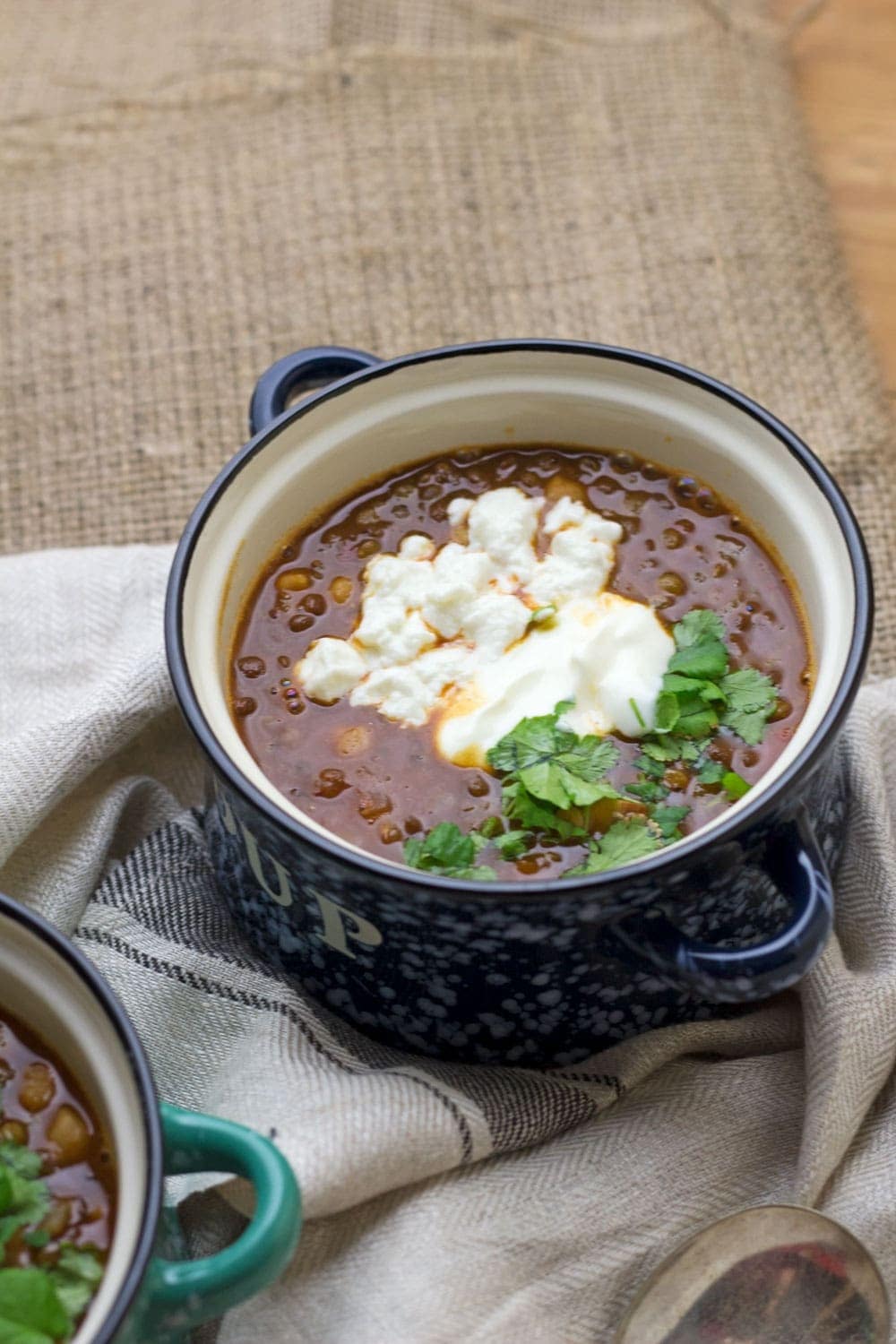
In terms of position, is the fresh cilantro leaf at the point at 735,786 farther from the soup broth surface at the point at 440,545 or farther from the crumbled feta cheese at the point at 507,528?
the crumbled feta cheese at the point at 507,528

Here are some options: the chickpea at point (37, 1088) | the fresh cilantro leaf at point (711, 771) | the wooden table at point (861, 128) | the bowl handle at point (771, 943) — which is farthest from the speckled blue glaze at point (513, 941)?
the wooden table at point (861, 128)

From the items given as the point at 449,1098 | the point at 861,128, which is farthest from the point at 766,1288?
the point at 861,128

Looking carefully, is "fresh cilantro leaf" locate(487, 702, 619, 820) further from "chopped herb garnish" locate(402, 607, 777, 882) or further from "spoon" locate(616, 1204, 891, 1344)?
"spoon" locate(616, 1204, 891, 1344)

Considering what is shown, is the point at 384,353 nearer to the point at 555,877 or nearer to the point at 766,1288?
the point at 555,877

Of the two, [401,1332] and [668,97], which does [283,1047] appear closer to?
[401,1332]

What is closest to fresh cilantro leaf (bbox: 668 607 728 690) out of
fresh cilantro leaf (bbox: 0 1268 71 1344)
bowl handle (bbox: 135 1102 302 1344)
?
bowl handle (bbox: 135 1102 302 1344)

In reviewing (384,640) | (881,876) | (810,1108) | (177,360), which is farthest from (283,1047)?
(177,360)
